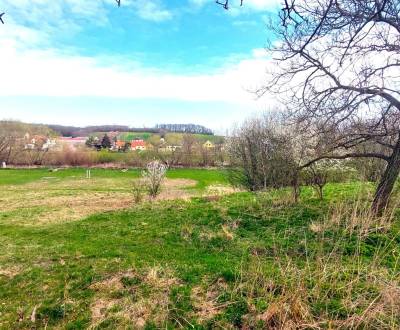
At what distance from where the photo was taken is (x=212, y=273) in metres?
5.24

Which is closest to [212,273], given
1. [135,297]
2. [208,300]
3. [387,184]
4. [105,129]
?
[208,300]

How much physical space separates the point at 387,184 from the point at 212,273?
4.10 metres

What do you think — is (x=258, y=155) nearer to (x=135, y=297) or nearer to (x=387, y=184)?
(x=387, y=184)

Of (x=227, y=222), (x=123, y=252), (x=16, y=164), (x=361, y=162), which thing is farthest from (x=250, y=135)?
(x=16, y=164)

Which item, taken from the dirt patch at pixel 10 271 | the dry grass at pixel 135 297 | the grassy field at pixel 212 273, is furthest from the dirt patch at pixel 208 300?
the dirt patch at pixel 10 271

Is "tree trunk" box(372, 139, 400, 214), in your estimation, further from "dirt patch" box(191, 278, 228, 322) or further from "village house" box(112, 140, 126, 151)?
"village house" box(112, 140, 126, 151)

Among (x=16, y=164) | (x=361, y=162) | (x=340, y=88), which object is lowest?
(x=16, y=164)

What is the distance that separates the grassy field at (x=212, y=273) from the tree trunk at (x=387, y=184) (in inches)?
14.6

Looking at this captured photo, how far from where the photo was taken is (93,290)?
5137 millimetres

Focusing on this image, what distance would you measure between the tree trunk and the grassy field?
37 cm

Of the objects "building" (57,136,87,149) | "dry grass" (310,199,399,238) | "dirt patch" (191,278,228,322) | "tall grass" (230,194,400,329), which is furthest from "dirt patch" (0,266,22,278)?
"building" (57,136,87,149)

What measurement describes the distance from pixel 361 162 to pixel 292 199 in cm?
528

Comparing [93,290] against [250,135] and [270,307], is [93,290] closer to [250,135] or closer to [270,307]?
[270,307]

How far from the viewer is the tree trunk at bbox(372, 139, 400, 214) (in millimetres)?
6992
